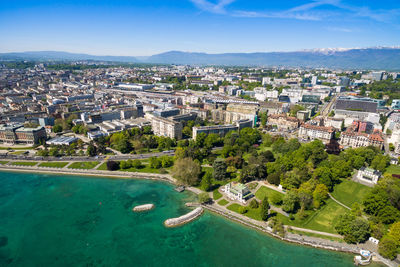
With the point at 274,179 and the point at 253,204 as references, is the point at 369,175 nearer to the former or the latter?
the point at 274,179

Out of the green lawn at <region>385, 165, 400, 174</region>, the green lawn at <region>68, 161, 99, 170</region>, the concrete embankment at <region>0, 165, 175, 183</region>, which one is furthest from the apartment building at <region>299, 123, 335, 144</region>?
the green lawn at <region>68, 161, 99, 170</region>

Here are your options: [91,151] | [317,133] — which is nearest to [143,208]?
[91,151]

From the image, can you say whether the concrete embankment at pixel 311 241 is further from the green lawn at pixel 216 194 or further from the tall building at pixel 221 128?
the tall building at pixel 221 128

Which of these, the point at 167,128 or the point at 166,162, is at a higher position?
the point at 167,128

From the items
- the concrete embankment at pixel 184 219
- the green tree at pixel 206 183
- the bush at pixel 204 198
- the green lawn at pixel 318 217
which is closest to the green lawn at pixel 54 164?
the concrete embankment at pixel 184 219

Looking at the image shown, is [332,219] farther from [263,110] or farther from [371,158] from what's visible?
[263,110]
